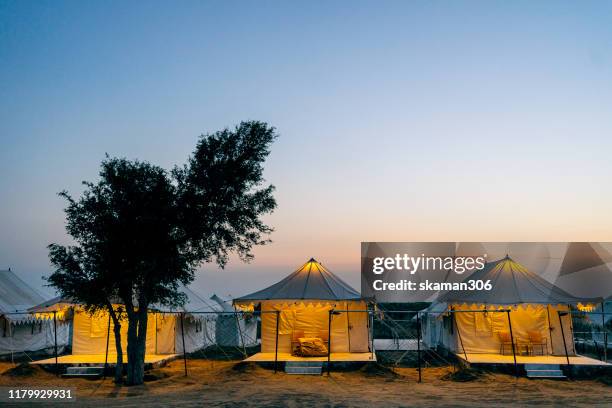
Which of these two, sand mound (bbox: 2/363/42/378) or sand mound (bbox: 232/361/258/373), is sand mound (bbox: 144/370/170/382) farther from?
sand mound (bbox: 2/363/42/378)

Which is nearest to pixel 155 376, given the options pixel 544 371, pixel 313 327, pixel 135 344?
pixel 135 344

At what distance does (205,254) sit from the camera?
49.2 feet

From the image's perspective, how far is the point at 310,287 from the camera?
19.6 meters

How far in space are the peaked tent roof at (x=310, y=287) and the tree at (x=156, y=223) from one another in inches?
183

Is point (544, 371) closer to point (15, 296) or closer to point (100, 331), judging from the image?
point (100, 331)

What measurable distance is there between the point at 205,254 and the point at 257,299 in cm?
505

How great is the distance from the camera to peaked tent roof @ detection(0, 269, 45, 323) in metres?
21.8

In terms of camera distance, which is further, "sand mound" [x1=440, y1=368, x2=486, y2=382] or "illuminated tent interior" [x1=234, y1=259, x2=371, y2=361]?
"illuminated tent interior" [x1=234, y1=259, x2=371, y2=361]

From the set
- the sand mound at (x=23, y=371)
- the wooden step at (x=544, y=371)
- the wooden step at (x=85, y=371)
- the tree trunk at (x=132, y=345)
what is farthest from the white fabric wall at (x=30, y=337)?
the wooden step at (x=544, y=371)

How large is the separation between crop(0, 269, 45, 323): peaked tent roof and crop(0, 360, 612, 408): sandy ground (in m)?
5.82

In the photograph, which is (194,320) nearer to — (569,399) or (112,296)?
(112,296)

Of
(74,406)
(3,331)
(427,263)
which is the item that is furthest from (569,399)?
(427,263)

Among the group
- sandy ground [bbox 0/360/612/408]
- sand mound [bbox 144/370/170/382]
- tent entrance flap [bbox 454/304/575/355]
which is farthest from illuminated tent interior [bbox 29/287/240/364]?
tent entrance flap [bbox 454/304/575/355]

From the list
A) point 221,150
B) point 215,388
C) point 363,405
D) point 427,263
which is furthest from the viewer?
point 427,263
